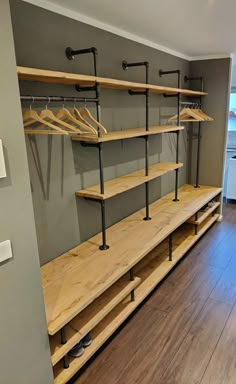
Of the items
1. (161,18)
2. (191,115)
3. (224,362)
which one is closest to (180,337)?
(224,362)

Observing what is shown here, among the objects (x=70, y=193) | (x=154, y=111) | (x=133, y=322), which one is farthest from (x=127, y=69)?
(x=133, y=322)

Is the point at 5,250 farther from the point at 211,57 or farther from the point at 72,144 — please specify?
the point at 211,57

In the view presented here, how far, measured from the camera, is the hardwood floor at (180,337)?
186 centimetres

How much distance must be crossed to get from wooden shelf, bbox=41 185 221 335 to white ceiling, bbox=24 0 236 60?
5.59ft

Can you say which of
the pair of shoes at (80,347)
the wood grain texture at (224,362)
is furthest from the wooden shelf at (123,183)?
the wood grain texture at (224,362)

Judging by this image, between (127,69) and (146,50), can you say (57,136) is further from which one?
(146,50)

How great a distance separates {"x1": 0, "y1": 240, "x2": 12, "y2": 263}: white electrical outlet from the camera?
123cm

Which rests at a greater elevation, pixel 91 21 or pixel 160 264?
pixel 91 21

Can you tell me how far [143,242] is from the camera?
8.10 ft

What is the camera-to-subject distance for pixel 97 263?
7.00 ft

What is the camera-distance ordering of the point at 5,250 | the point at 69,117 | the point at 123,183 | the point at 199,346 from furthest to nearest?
1. the point at 123,183
2. the point at 199,346
3. the point at 69,117
4. the point at 5,250

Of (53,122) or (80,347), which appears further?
(53,122)

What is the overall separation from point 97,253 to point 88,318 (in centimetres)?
52

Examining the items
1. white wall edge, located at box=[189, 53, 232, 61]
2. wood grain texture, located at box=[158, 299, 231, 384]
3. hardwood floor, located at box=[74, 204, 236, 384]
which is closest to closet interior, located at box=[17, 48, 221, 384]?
hardwood floor, located at box=[74, 204, 236, 384]
